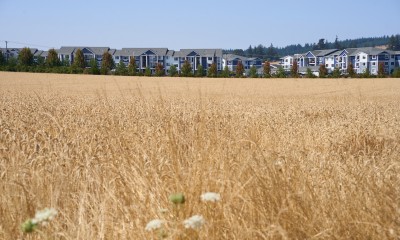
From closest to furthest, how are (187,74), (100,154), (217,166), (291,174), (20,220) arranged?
(20,220) < (291,174) < (217,166) < (100,154) < (187,74)

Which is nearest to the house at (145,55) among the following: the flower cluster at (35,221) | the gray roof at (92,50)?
the gray roof at (92,50)

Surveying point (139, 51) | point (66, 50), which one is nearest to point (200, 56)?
point (139, 51)

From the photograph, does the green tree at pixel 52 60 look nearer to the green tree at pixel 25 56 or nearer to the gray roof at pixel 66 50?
the green tree at pixel 25 56

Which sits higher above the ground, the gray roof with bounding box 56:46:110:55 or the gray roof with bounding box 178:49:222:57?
the gray roof with bounding box 56:46:110:55

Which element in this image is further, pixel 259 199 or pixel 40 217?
pixel 259 199

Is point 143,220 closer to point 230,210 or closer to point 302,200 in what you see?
point 230,210

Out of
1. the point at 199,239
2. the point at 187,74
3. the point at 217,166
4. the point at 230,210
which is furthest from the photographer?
the point at 187,74

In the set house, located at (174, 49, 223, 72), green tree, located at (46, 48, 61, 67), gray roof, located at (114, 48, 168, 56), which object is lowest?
green tree, located at (46, 48, 61, 67)

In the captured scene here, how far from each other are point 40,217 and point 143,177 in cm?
121

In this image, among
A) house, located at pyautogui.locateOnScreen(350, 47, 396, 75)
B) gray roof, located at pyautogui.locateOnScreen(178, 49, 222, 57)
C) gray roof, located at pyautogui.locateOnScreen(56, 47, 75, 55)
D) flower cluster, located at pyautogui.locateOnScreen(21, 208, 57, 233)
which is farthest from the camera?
gray roof, located at pyautogui.locateOnScreen(56, 47, 75, 55)

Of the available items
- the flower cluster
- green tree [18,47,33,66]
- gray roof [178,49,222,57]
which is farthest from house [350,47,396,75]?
the flower cluster

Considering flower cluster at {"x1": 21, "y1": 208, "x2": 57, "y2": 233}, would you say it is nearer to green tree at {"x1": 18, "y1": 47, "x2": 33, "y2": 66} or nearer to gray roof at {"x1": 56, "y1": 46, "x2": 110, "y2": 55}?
green tree at {"x1": 18, "y1": 47, "x2": 33, "y2": 66}

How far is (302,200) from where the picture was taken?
7.52 ft

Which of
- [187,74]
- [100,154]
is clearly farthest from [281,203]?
[187,74]
